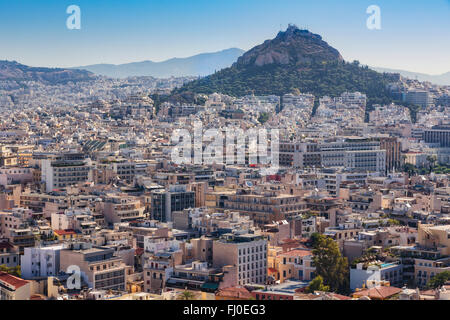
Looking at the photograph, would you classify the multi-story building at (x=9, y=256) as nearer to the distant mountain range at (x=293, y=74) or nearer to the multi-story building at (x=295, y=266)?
the multi-story building at (x=295, y=266)

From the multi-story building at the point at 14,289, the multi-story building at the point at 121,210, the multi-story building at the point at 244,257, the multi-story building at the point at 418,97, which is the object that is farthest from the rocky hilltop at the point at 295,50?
the multi-story building at the point at 14,289

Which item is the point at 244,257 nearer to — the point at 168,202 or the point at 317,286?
the point at 317,286

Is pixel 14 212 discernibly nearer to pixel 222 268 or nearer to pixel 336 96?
pixel 222 268

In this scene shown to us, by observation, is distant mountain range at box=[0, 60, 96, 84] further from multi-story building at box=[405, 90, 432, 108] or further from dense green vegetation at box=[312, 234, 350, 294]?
dense green vegetation at box=[312, 234, 350, 294]

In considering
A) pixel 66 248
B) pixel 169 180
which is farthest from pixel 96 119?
pixel 66 248

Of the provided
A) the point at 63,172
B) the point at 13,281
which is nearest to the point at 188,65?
the point at 63,172

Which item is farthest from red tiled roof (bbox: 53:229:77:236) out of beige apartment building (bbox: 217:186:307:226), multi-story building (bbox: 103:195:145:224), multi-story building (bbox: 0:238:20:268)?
beige apartment building (bbox: 217:186:307:226)

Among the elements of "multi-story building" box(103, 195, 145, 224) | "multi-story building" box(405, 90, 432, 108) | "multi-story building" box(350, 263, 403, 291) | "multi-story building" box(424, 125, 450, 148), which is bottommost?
"multi-story building" box(350, 263, 403, 291)
